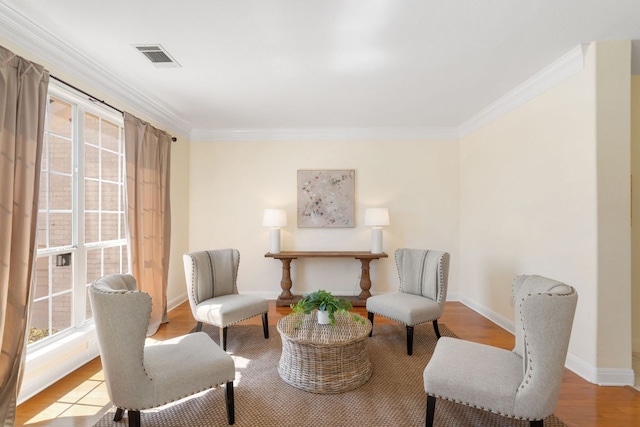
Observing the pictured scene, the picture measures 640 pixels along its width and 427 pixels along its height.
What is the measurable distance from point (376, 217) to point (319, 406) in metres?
2.68

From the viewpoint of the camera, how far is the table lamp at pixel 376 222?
437 cm

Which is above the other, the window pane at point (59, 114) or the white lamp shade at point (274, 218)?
the window pane at point (59, 114)

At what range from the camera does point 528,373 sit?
5.45ft

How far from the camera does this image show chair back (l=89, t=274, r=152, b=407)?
1.69 metres

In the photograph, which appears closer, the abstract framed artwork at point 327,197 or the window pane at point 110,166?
the window pane at point 110,166

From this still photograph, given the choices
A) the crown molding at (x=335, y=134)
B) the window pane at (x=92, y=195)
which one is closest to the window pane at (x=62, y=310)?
the window pane at (x=92, y=195)

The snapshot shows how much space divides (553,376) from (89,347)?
138 inches

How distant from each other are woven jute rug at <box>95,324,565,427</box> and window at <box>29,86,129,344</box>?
1322mm

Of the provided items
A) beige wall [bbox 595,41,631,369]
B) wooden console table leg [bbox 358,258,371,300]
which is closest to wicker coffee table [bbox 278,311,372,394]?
beige wall [bbox 595,41,631,369]

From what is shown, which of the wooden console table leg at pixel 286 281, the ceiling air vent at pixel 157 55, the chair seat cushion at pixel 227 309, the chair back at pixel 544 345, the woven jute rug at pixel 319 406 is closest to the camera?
the chair back at pixel 544 345

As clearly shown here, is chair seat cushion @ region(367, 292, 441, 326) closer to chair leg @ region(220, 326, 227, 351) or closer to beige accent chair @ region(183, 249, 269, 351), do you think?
beige accent chair @ region(183, 249, 269, 351)

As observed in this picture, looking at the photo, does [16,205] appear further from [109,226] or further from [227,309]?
[227,309]

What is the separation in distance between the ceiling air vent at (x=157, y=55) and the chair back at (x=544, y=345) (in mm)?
3008

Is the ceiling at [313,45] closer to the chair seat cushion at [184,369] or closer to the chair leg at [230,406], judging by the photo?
the chair seat cushion at [184,369]
